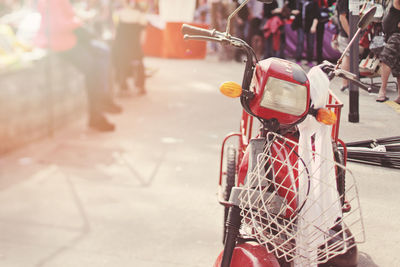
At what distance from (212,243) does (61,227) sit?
1.09 metres

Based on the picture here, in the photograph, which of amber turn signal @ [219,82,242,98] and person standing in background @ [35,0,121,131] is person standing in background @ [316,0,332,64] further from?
person standing in background @ [35,0,121,131]

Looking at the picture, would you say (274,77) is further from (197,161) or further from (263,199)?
(197,161)

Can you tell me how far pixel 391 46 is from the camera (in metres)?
1.15

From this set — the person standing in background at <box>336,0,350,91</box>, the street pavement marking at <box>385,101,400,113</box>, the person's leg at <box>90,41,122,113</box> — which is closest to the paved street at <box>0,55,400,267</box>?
the street pavement marking at <box>385,101,400,113</box>

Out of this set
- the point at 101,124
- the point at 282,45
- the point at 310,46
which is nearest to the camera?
the point at 310,46

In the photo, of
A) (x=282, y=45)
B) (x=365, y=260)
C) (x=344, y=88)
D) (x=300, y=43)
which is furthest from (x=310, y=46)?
(x=365, y=260)

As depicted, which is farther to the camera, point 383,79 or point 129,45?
point 129,45

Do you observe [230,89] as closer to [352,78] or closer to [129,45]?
[352,78]

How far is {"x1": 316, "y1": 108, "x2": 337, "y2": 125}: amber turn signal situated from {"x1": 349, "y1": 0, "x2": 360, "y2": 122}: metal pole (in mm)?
123

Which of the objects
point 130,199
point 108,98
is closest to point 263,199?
point 130,199

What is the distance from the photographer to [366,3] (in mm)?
1182

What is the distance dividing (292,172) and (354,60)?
0.31 meters

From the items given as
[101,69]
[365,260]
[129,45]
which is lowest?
[101,69]

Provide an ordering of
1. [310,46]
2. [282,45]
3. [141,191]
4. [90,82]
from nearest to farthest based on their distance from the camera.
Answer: [310,46] → [282,45] → [141,191] → [90,82]
